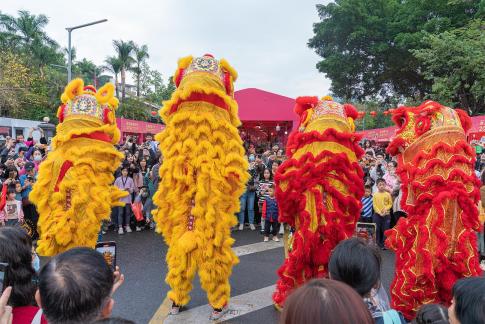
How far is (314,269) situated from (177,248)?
1.18 metres

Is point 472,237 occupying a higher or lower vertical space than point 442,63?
lower

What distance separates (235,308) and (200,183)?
1385 millimetres

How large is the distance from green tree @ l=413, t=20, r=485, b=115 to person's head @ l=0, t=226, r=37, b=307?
13.8 meters

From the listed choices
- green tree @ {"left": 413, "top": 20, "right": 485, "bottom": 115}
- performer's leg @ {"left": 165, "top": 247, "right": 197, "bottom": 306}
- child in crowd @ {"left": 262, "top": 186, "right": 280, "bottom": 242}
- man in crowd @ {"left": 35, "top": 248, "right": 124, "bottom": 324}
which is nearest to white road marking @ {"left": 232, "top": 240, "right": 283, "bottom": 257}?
child in crowd @ {"left": 262, "top": 186, "right": 280, "bottom": 242}

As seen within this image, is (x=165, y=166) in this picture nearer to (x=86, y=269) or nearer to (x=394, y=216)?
(x=86, y=269)

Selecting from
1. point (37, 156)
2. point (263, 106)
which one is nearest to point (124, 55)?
point (263, 106)

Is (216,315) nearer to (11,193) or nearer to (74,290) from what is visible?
(74,290)

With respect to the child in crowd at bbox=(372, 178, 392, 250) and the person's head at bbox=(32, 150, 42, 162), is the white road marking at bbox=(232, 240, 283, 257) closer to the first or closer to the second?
the child in crowd at bbox=(372, 178, 392, 250)

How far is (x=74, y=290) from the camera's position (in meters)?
1.44

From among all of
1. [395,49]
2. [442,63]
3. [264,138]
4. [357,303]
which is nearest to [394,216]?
[357,303]

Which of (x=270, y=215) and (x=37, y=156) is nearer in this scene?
(x=270, y=215)

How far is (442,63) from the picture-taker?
13594mm

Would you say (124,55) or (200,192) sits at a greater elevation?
(124,55)

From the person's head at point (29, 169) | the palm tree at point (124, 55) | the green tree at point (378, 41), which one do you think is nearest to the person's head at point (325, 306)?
the person's head at point (29, 169)
